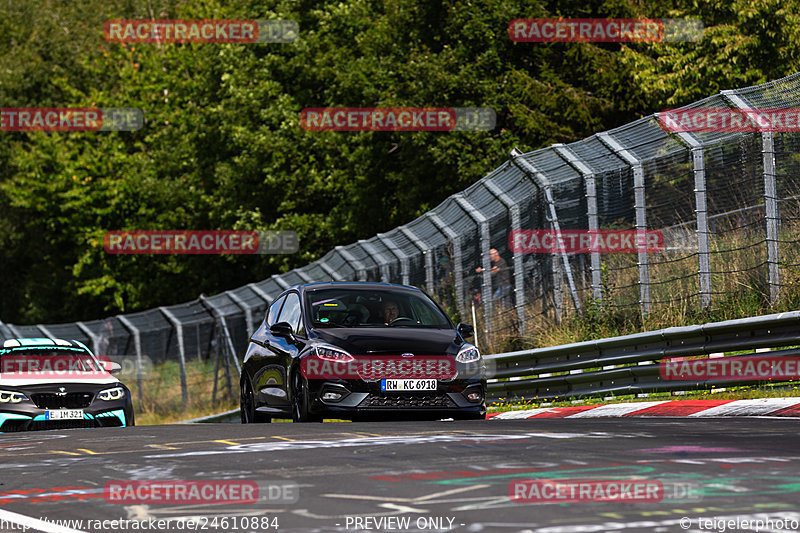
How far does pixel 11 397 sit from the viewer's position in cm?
1557

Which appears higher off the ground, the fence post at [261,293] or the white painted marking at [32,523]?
the fence post at [261,293]

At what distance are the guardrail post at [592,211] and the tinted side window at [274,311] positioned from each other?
405 cm

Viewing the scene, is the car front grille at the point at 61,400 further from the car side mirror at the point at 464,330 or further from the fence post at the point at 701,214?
the fence post at the point at 701,214

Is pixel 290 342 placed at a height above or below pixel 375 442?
above

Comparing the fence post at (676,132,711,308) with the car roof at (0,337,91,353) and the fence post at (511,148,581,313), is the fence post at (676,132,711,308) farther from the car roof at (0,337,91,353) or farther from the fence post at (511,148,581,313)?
the car roof at (0,337,91,353)

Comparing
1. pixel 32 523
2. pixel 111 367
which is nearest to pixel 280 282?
pixel 111 367

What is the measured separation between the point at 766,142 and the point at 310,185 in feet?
101

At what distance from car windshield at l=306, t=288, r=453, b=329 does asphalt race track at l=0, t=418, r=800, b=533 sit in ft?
6.94

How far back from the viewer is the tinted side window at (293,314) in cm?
1348

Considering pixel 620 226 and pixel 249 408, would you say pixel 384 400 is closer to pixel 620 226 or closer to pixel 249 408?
pixel 249 408

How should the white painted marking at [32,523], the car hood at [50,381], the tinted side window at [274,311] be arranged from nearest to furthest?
the white painted marking at [32,523]
the tinted side window at [274,311]
the car hood at [50,381]

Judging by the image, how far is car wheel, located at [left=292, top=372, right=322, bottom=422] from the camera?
12.6 meters

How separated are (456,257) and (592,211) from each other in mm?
3707

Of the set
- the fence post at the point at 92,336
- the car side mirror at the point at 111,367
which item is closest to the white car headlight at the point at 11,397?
the car side mirror at the point at 111,367
